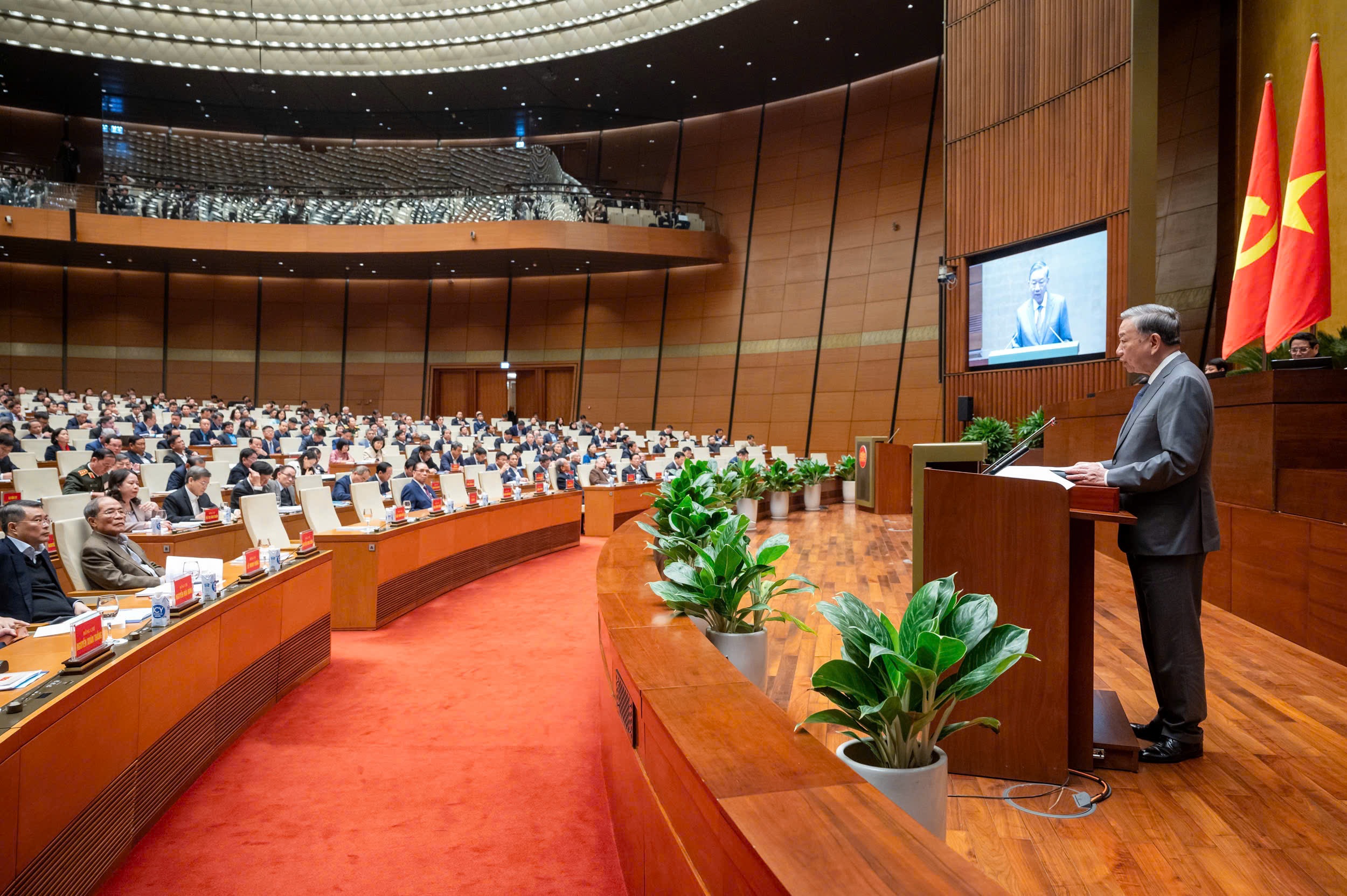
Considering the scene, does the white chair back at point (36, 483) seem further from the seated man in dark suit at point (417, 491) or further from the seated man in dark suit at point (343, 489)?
the seated man in dark suit at point (417, 491)

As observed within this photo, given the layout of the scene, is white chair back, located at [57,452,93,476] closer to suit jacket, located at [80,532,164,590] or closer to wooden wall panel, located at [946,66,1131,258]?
suit jacket, located at [80,532,164,590]

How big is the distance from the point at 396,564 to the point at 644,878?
12.8ft

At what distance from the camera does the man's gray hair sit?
2.32 metres

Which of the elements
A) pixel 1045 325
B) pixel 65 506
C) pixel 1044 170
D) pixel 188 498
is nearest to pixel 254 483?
pixel 188 498

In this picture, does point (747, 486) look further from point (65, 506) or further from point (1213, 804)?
point (1213, 804)

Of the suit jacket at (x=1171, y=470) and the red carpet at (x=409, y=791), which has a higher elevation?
the suit jacket at (x=1171, y=470)

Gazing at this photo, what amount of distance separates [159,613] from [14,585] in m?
0.73

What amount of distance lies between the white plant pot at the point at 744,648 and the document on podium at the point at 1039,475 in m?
0.79

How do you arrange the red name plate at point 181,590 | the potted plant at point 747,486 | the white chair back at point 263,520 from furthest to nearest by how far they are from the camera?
the potted plant at point 747,486
the white chair back at point 263,520
the red name plate at point 181,590

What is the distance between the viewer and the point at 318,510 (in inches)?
219

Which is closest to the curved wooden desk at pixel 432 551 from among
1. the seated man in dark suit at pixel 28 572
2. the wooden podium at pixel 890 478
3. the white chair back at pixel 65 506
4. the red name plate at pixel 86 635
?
the white chair back at pixel 65 506

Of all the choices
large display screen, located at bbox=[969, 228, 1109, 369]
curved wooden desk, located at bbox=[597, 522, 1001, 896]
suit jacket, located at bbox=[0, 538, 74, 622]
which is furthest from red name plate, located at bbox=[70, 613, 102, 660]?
large display screen, located at bbox=[969, 228, 1109, 369]

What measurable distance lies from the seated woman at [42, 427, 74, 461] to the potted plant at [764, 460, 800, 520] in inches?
281

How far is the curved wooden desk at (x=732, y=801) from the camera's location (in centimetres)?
99
